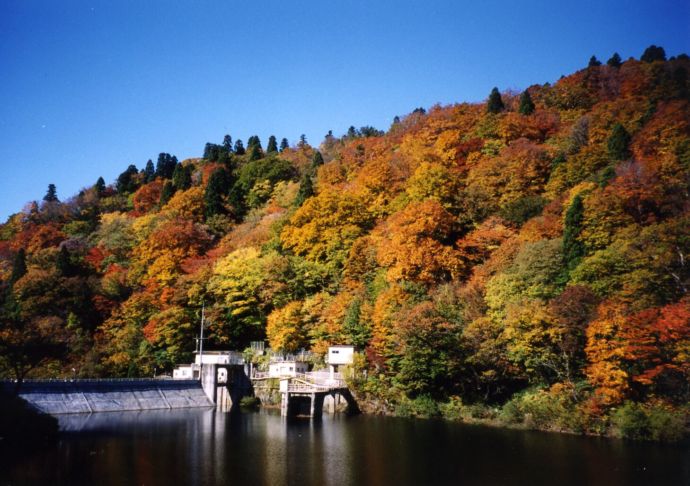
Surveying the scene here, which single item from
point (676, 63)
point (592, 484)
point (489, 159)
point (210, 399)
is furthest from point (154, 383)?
point (676, 63)

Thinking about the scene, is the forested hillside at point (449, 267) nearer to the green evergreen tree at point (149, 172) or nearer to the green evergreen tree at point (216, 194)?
the green evergreen tree at point (216, 194)

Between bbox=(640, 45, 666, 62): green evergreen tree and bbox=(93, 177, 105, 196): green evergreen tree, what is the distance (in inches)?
3741

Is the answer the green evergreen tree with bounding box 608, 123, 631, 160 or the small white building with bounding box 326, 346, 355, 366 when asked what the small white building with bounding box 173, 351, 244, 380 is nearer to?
the small white building with bounding box 326, 346, 355, 366

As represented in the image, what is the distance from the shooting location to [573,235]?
141 feet

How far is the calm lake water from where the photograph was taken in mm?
A: 23297

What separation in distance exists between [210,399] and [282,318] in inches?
378

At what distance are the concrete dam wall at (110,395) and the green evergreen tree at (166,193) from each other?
165 ft

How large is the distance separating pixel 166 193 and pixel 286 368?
5482 centimetres

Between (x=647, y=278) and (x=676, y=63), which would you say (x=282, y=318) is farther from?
(x=676, y=63)

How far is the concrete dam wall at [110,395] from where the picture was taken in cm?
4062

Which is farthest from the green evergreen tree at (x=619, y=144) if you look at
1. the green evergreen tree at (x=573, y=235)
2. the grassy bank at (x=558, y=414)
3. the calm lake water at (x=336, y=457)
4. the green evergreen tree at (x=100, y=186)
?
the green evergreen tree at (x=100, y=186)

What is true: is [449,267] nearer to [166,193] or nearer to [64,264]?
[64,264]

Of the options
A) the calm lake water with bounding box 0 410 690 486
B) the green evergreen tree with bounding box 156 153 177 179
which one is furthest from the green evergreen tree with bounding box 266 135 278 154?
the calm lake water with bounding box 0 410 690 486

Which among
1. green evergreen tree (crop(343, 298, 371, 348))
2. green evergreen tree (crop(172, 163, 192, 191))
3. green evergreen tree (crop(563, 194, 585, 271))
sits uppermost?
green evergreen tree (crop(172, 163, 192, 191))
